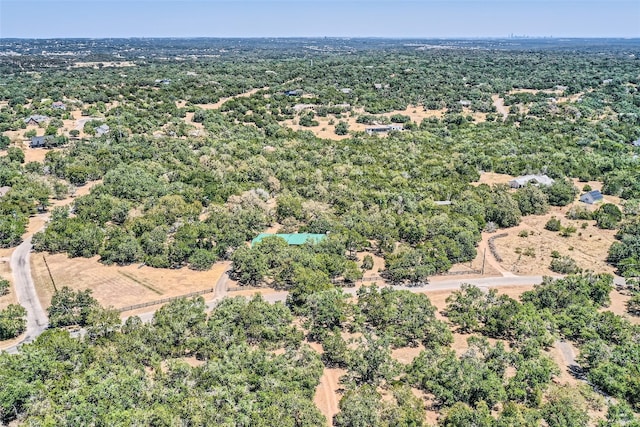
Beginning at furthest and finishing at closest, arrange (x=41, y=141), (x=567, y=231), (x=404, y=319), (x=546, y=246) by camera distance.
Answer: (x=41, y=141) < (x=567, y=231) < (x=546, y=246) < (x=404, y=319)

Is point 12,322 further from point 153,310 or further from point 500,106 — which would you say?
point 500,106

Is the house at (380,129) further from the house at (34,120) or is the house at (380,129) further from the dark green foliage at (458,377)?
the dark green foliage at (458,377)

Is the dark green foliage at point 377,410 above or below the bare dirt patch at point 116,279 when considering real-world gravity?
above

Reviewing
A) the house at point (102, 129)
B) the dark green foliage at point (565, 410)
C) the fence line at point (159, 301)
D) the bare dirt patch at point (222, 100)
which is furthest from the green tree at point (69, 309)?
the bare dirt patch at point (222, 100)

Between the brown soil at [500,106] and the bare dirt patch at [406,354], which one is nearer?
the bare dirt patch at [406,354]

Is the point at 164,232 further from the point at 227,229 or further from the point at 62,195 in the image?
the point at 62,195

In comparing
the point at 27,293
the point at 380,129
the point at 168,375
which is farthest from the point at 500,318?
the point at 380,129

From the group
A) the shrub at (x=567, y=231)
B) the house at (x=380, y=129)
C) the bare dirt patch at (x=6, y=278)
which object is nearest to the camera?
the bare dirt patch at (x=6, y=278)

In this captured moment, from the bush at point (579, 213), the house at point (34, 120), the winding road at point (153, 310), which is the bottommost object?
the winding road at point (153, 310)
